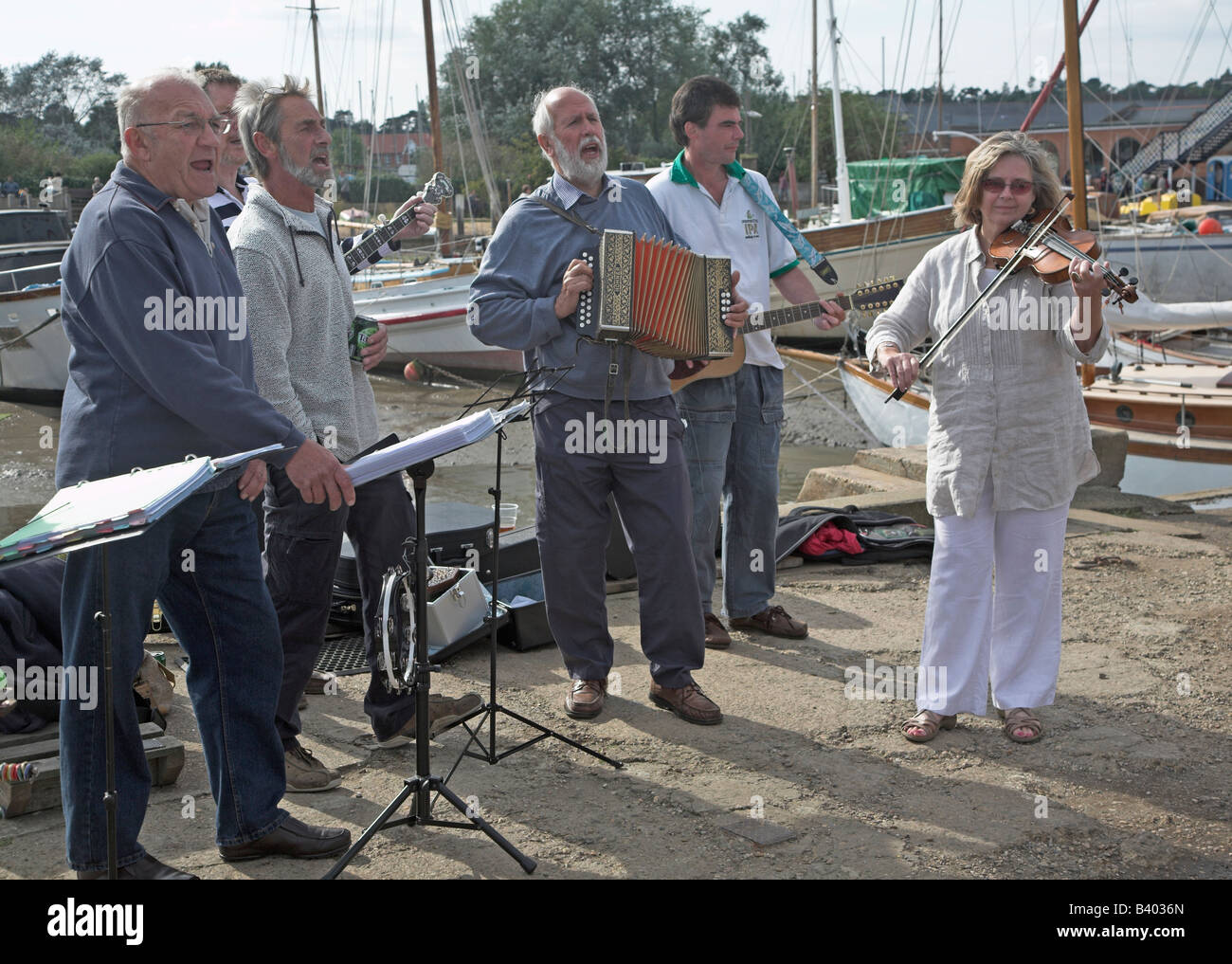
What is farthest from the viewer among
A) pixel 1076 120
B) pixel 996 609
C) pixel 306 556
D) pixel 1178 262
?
pixel 1178 262

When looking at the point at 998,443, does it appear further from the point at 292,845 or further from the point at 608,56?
the point at 608,56

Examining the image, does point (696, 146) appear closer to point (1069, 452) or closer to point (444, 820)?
point (1069, 452)

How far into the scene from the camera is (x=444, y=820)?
3.37 meters

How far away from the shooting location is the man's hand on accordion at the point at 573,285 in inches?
164

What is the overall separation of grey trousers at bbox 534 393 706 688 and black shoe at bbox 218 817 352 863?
141cm

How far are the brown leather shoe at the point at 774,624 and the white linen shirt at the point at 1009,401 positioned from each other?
1273mm

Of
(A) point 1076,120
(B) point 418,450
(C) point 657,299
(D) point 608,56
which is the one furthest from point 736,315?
(D) point 608,56

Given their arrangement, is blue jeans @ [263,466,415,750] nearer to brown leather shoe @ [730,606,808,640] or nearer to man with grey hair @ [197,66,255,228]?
man with grey hair @ [197,66,255,228]

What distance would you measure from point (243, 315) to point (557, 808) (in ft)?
5.66

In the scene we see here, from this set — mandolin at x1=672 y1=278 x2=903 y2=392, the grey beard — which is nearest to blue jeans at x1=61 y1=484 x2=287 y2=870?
the grey beard

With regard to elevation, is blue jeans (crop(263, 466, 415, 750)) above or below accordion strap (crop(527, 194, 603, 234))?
below

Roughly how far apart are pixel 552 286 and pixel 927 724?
6.86 ft

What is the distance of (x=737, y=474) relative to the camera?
17.7 feet

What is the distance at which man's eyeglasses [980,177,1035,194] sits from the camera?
4090 mm
